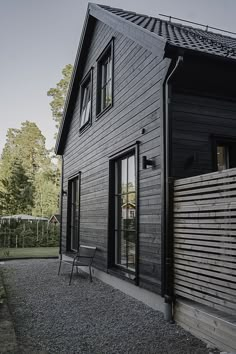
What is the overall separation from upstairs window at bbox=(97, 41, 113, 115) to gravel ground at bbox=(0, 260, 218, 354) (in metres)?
3.94

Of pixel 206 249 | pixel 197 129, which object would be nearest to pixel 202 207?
pixel 206 249

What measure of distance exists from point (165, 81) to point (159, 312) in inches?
124

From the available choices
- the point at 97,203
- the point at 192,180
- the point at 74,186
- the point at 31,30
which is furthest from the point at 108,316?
the point at 31,30

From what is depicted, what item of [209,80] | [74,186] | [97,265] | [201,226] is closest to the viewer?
[201,226]

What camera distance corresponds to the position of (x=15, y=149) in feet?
92.8

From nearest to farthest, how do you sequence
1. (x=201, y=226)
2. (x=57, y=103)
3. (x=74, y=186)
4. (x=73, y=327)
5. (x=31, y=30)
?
(x=201, y=226), (x=73, y=327), (x=74, y=186), (x=31, y=30), (x=57, y=103)

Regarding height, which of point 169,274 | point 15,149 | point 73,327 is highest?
point 15,149

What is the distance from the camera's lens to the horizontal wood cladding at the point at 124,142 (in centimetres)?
487

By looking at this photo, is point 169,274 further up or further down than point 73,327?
further up

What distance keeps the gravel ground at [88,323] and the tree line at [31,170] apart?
15.0 m

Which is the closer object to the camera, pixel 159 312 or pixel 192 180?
pixel 192 180

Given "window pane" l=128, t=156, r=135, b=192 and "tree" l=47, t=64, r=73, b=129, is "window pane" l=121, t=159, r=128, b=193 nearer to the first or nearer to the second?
"window pane" l=128, t=156, r=135, b=192

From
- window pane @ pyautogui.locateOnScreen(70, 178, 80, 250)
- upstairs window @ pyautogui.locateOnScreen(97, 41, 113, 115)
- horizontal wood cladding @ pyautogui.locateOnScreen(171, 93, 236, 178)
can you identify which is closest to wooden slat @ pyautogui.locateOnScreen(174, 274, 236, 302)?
horizontal wood cladding @ pyautogui.locateOnScreen(171, 93, 236, 178)

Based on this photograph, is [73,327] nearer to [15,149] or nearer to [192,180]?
[192,180]
